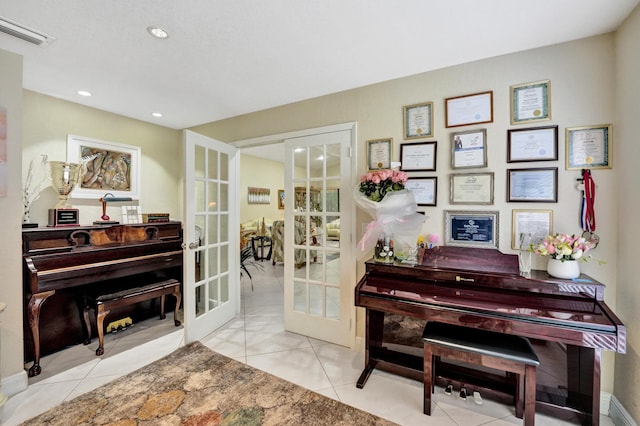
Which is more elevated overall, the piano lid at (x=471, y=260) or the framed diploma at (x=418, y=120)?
the framed diploma at (x=418, y=120)

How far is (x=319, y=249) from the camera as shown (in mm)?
2621

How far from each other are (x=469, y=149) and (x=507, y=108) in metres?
0.37

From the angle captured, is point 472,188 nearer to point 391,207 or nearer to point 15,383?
point 391,207

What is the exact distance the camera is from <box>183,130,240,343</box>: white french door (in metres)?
2.43

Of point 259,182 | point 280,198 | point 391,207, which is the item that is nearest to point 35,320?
point 391,207

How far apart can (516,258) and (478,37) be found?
1.50 meters

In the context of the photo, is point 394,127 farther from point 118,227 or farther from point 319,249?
point 118,227

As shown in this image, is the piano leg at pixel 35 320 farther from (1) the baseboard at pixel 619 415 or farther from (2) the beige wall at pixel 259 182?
(2) the beige wall at pixel 259 182

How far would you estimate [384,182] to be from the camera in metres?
2.07

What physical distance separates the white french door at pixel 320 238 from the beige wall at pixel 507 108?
0.18 metres

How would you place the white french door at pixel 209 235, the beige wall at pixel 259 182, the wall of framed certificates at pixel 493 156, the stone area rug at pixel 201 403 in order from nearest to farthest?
the stone area rug at pixel 201 403 → the wall of framed certificates at pixel 493 156 → the white french door at pixel 209 235 → the beige wall at pixel 259 182

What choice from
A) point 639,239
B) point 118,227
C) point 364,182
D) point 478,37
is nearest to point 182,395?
point 118,227

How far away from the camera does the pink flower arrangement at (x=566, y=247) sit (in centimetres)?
156

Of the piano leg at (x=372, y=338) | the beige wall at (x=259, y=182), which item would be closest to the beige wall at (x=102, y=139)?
the beige wall at (x=259, y=182)
